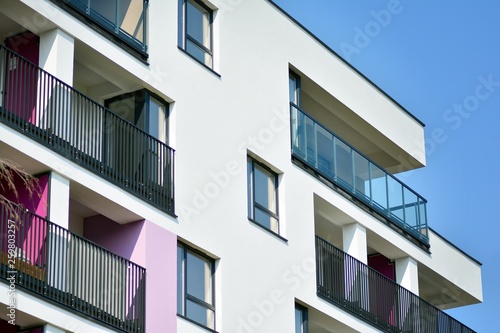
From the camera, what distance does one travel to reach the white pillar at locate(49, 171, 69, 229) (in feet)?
84.4

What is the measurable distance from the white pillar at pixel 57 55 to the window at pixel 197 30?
13.6 ft

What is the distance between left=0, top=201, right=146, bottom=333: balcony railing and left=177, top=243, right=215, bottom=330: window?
1.62 m

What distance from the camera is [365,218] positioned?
36.8 m

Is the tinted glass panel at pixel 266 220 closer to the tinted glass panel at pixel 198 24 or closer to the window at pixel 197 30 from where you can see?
the window at pixel 197 30

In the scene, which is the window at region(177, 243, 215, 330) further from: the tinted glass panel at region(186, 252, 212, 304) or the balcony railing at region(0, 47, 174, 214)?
the balcony railing at region(0, 47, 174, 214)

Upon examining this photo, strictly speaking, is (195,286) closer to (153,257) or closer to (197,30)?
(153,257)

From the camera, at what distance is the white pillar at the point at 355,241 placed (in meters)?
36.3

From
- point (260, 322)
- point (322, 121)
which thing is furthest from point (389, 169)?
point (260, 322)

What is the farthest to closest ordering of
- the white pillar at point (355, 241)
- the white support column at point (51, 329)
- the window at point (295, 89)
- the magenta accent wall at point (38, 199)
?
the white pillar at point (355, 241)
the window at point (295, 89)
the magenta accent wall at point (38, 199)
the white support column at point (51, 329)

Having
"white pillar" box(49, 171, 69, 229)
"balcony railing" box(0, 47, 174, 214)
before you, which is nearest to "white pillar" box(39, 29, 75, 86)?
"balcony railing" box(0, 47, 174, 214)

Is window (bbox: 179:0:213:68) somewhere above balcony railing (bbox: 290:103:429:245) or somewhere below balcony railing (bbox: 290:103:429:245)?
above

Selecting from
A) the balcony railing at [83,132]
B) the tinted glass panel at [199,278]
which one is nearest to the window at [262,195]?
the tinted glass panel at [199,278]

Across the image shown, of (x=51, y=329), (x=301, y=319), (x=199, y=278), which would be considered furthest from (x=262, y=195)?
(x=51, y=329)

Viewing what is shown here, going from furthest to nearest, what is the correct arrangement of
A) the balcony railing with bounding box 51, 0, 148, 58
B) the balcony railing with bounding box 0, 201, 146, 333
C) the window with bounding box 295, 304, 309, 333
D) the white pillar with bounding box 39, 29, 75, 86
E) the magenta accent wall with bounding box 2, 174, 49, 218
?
1. the window with bounding box 295, 304, 309, 333
2. the balcony railing with bounding box 51, 0, 148, 58
3. the white pillar with bounding box 39, 29, 75, 86
4. the magenta accent wall with bounding box 2, 174, 49, 218
5. the balcony railing with bounding box 0, 201, 146, 333
